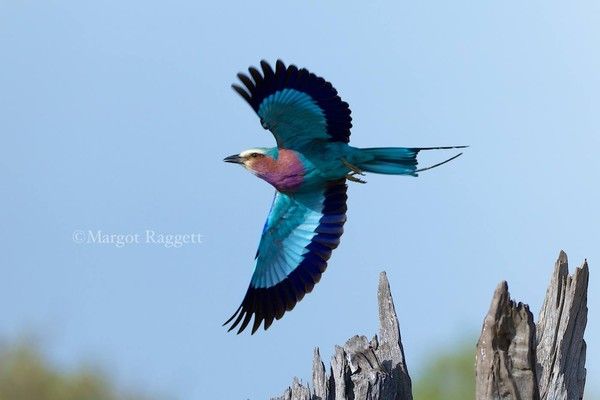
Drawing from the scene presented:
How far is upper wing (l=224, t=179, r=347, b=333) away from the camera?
5.86 metres

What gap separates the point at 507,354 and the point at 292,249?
2.09m

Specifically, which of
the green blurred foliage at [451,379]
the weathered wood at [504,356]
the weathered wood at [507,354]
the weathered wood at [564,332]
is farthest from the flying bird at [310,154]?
the green blurred foliage at [451,379]

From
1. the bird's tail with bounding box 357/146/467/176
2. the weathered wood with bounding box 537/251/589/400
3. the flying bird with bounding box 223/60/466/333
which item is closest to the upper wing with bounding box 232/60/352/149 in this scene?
the flying bird with bounding box 223/60/466/333

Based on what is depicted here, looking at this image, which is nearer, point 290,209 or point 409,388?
point 409,388

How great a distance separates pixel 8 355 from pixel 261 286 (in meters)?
4.90

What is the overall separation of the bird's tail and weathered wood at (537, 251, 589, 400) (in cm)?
92

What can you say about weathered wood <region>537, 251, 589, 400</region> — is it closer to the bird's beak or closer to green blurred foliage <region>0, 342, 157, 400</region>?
the bird's beak

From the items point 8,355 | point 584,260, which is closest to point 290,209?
point 584,260

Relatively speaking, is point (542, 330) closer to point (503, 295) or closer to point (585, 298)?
point (585, 298)

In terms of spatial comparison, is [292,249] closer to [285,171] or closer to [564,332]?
[285,171]

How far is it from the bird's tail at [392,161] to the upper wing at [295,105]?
0.18 meters

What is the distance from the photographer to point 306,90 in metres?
5.56

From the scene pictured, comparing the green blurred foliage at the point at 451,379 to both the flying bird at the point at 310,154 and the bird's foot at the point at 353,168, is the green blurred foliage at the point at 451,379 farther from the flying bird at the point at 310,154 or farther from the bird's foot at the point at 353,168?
the bird's foot at the point at 353,168

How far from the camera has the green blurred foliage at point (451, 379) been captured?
30.8 ft
